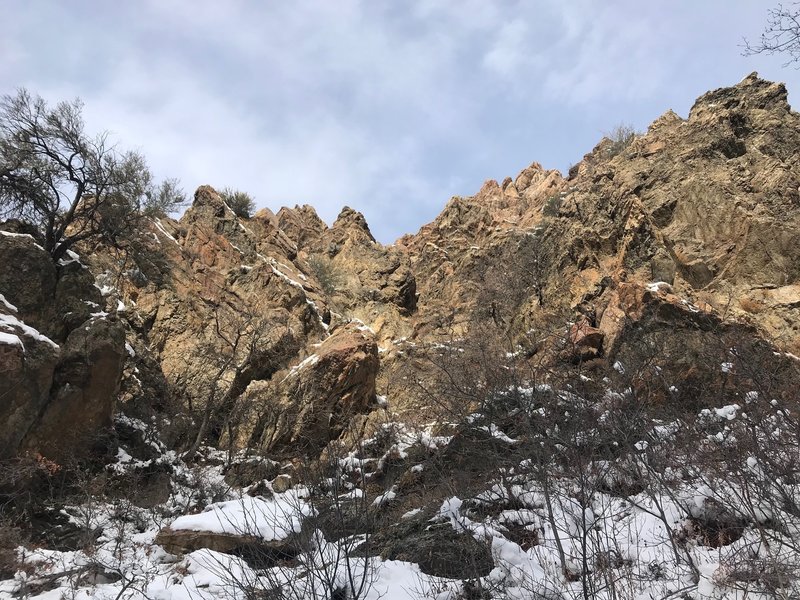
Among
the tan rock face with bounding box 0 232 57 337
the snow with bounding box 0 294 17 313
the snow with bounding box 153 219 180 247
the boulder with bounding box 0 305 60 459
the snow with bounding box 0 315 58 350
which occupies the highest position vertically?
the snow with bounding box 153 219 180 247

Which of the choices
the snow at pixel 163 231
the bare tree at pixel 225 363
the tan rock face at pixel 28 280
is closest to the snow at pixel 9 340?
the tan rock face at pixel 28 280

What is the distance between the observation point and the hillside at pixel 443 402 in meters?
5.94

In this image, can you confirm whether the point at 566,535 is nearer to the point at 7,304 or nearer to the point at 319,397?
the point at 319,397

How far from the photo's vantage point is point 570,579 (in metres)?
6.11

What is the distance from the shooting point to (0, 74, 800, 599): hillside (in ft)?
19.5

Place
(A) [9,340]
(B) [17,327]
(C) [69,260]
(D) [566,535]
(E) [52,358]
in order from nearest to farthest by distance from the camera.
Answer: (D) [566,535] < (A) [9,340] < (B) [17,327] < (E) [52,358] < (C) [69,260]

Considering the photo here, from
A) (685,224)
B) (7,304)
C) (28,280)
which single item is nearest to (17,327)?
(7,304)

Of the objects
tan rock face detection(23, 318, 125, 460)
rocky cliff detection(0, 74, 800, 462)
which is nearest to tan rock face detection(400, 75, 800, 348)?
rocky cliff detection(0, 74, 800, 462)

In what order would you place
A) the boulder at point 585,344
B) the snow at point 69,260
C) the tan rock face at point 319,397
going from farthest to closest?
the tan rock face at point 319,397, the snow at point 69,260, the boulder at point 585,344

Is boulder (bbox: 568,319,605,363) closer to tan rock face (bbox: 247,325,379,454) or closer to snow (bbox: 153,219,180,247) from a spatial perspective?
tan rock face (bbox: 247,325,379,454)

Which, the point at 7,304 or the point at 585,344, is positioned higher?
the point at 7,304

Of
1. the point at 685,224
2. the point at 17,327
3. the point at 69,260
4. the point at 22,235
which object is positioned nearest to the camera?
the point at 17,327

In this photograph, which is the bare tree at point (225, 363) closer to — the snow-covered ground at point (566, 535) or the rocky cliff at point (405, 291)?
the rocky cliff at point (405, 291)

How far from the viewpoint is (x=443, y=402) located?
14.3m
